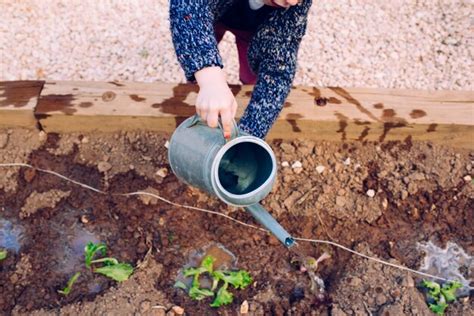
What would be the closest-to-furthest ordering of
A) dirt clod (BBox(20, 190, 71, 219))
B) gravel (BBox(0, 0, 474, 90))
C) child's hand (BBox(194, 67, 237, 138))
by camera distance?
child's hand (BBox(194, 67, 237, 138)), dirt clod (BBox(20, 190, 71, 219)), gravel (BBox(0, 0, 474, 90))

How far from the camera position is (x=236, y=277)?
2143mm

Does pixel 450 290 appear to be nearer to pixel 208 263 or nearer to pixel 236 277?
pixel 236 277

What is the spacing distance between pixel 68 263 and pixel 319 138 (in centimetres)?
109

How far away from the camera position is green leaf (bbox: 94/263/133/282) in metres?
2.13

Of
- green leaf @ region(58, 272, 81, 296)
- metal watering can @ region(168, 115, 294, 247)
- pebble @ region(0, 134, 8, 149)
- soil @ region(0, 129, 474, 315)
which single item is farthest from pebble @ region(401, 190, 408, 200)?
pebble @ region(0, 134, 8, 149)

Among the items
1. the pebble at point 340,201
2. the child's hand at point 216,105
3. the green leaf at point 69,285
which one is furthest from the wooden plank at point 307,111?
the child's hand at point 216,105

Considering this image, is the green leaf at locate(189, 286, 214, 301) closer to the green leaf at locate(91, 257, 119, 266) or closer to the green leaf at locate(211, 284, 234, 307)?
the green leaf at locate(211, 284, 234, 307)

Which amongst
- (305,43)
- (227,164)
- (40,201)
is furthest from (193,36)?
(305,43)

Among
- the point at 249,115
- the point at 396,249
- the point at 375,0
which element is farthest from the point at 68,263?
the point at 375,0

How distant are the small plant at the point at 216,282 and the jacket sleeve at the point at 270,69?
52cm

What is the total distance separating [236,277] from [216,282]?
0.07 metres

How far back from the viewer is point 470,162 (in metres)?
2.45

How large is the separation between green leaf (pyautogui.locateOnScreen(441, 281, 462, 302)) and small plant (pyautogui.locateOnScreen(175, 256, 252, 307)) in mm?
708

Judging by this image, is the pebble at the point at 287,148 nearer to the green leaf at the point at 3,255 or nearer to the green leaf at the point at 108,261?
the green leaf at the point at 108,261
